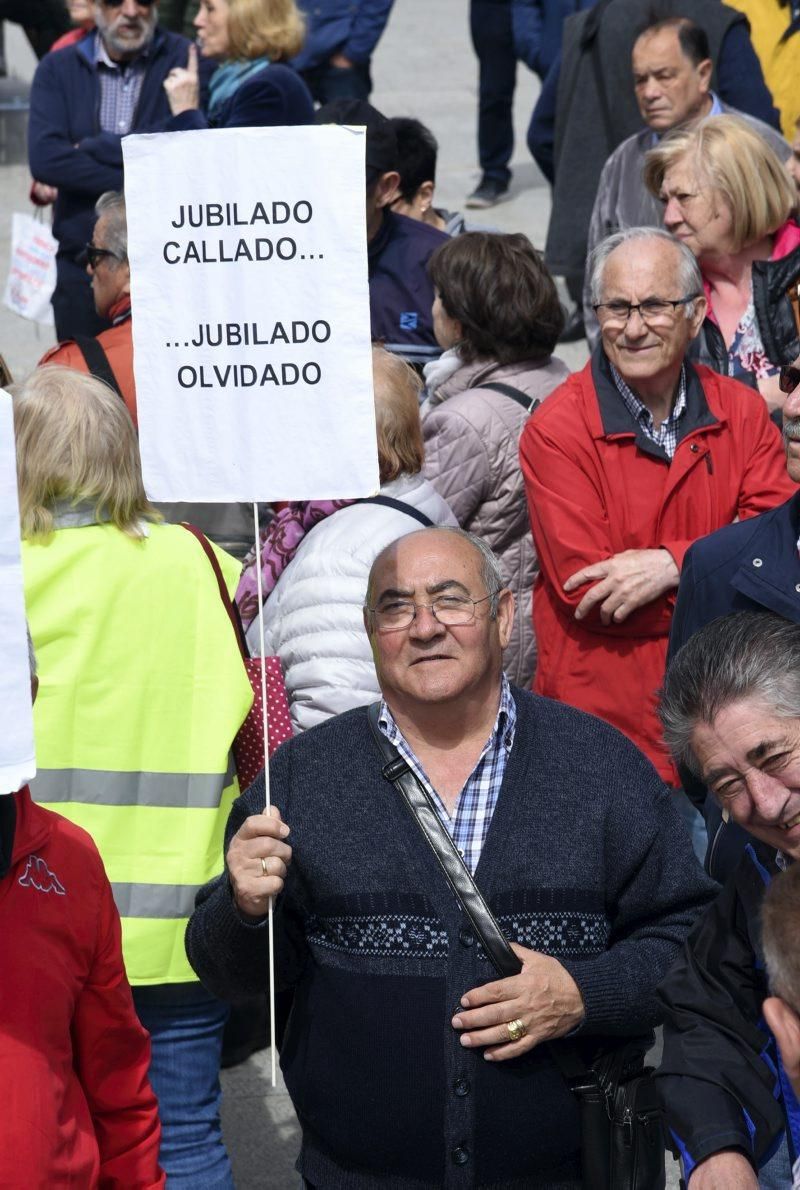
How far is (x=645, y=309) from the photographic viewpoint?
4.65 m

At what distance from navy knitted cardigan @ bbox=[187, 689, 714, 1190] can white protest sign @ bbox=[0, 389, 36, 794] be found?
89cm

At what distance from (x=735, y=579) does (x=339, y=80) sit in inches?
286

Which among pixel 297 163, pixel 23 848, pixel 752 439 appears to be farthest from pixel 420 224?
pixel 23 848

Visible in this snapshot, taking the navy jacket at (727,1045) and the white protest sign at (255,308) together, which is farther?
the white protest sign at (255,308)

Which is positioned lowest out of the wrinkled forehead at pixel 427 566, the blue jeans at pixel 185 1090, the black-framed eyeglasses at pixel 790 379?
the blue jeans at pixel 185 1090

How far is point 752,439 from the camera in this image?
4672 millimetres

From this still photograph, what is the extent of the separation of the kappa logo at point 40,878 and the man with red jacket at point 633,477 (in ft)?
6.71

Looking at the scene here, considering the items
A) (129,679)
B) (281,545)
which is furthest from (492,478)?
(129,679)

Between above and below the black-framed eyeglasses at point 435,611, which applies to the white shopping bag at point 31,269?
above

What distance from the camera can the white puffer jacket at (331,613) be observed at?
13.4 ft

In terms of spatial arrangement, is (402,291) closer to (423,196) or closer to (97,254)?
(423,196)

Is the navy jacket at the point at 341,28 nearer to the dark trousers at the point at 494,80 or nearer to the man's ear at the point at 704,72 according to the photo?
the dark trousers at the point at 494,80

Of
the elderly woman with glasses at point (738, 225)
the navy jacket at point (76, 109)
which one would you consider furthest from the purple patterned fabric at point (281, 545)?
the navy jacket at point (76, 109)

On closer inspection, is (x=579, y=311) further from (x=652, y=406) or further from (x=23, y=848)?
(x=23, y=848)
